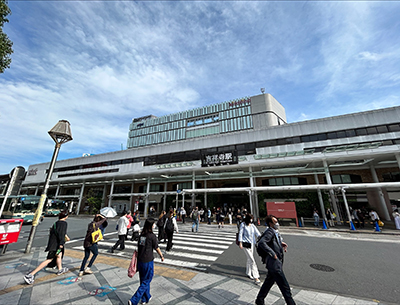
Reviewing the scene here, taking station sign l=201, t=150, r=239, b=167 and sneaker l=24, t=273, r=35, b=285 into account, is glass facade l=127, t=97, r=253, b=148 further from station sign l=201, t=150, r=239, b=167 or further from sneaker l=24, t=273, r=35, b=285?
sneaker l=24, t=273, r=35, b=285

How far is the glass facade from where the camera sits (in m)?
51.3

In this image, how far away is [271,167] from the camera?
70.4 ft

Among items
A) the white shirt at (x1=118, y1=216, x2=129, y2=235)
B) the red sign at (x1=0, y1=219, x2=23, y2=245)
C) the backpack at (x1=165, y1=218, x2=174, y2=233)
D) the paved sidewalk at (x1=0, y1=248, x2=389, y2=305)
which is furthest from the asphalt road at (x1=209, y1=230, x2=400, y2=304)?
the red sign at (x1=0, y1=219, x2=23, y2=245)

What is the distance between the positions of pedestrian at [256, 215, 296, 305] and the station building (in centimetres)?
1332

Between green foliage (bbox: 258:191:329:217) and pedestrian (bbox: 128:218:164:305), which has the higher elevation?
green foliage (bbox: 258:191:329:217)

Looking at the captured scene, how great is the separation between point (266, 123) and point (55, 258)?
1916 inches

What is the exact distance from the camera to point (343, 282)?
4.62 m

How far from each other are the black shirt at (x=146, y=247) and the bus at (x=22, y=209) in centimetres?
2168

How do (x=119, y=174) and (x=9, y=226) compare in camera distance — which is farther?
(x=119, y=174)

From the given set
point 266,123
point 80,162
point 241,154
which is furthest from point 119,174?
point 266,123

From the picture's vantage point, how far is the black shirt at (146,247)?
3461 mm

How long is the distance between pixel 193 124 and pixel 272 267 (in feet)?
180

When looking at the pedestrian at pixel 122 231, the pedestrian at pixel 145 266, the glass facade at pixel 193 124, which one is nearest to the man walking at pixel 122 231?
the pedestrian at pixel 122 231

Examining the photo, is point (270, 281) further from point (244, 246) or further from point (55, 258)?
point (55, 258)
